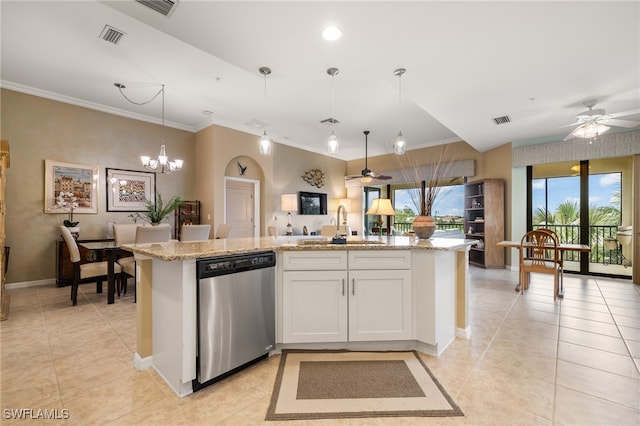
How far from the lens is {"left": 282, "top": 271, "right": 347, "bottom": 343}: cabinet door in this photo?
2291 mm

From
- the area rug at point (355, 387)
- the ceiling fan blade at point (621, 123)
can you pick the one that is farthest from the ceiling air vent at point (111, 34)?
the ceiling fan blade at point (621, 123)

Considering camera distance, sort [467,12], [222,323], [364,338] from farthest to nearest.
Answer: [364,338], [467,12], [222,323]

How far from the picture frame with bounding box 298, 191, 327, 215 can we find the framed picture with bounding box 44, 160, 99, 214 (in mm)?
4221

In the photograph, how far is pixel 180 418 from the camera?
1.58 m

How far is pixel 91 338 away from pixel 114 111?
4.18 metres

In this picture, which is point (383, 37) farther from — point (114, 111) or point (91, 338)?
Answer: point (114, 111)

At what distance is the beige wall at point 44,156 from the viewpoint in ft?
14.1

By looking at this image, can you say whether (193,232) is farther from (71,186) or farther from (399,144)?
(399,144)

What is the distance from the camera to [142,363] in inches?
A: 83.0

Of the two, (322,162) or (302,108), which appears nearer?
(302,108)

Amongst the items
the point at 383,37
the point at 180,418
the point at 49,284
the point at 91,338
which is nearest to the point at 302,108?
the point at 383,37

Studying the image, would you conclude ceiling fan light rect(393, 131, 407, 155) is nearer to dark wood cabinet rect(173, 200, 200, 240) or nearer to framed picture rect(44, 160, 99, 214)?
dark wood cabinet rect(173, 200, 200, 240)

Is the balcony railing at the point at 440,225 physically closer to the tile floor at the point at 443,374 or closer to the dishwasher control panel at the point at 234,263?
the tile floor at the point at 443,374

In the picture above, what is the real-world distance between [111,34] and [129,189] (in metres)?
3.09
